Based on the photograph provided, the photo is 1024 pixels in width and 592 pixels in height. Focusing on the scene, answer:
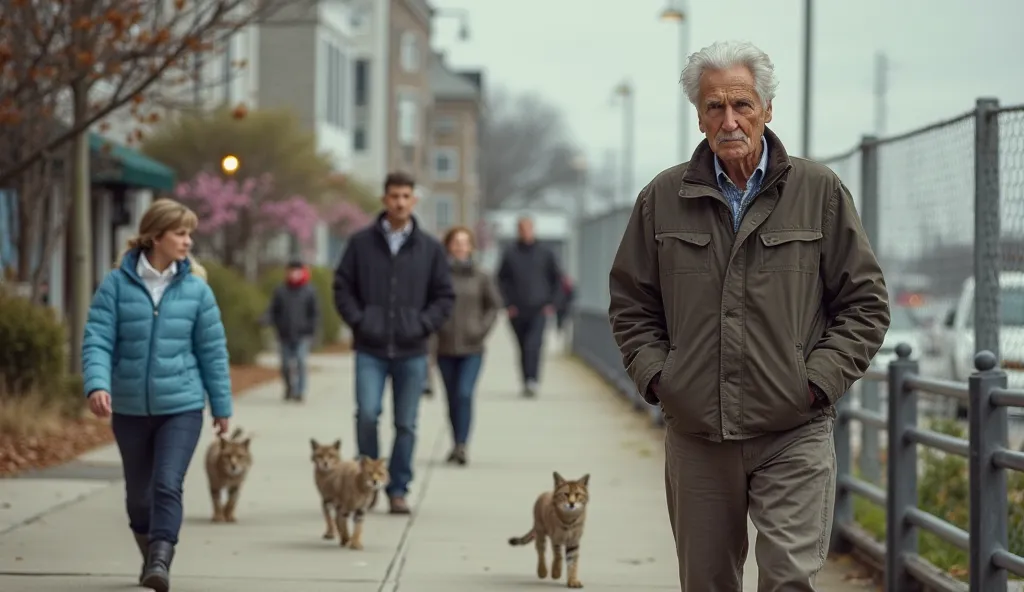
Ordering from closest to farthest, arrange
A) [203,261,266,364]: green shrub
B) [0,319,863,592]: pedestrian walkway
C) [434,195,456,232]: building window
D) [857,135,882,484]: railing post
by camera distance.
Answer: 1. [0,319,863,592]: pedestrian walkway
2. [857,135,882,484]: railing post
3. [203,261,266,364]: green shrub
4. [434,195,456,232]: building window

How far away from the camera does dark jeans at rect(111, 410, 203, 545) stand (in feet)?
25.6

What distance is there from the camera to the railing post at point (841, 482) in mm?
9664

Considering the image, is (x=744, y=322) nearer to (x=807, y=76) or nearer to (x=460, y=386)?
(x=460, y=386)

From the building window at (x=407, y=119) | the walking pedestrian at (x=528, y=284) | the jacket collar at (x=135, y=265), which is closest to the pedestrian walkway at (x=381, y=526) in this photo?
the jacket collar at (x=135, y=265)

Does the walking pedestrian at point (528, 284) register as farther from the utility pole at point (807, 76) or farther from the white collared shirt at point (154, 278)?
the white collared shirt at point (154, 278)

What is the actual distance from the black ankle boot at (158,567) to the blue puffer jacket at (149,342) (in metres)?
0.57

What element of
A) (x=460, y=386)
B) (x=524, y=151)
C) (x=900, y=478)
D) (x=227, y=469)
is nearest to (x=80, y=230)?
(x=460, y=386)

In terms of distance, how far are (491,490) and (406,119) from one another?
56.1 m

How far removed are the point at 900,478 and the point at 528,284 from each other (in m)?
13.7

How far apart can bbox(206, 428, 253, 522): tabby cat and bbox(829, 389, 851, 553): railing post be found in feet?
10.6

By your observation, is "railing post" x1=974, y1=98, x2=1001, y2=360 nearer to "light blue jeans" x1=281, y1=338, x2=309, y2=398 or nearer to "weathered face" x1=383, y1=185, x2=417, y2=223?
"weathered face" x1=383, y1=185, x2=417, y2=223

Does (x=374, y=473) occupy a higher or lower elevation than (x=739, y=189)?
lower

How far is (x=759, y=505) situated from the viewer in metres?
5.16

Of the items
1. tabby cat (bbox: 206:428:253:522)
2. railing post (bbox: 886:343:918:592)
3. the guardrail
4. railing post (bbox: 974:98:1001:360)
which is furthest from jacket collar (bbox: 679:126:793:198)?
tabby cat (bbox: 206:428:253:522)
